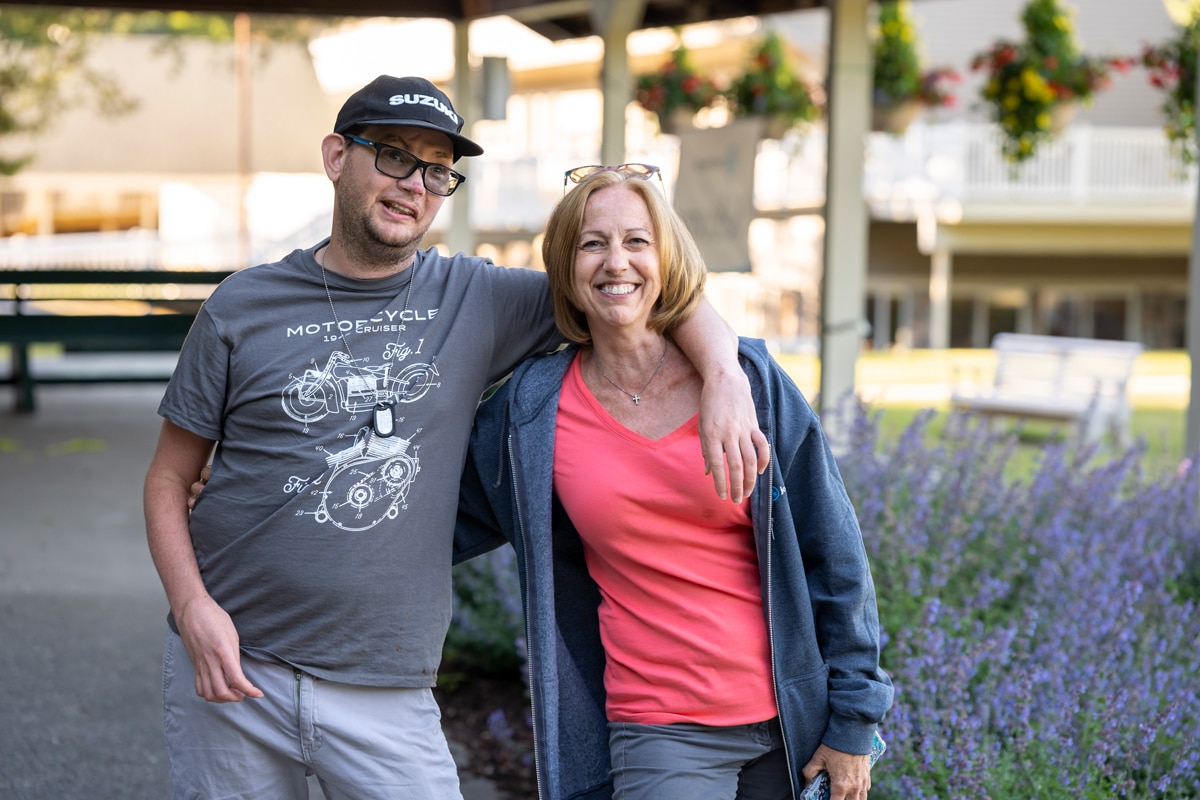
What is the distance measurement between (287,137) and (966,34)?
1250cm

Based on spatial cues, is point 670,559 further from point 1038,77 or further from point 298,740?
point 1038,77

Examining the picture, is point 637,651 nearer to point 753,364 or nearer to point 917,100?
point 753,364

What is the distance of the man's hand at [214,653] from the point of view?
2137mm

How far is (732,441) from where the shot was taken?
6.75 ft

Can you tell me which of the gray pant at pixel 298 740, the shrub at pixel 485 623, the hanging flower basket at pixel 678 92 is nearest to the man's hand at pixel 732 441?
the gray pant at pixel 298 740

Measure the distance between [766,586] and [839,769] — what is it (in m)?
0.35

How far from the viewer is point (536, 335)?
2506 millimetres

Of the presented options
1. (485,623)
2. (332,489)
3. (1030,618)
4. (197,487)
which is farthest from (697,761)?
(485,623)

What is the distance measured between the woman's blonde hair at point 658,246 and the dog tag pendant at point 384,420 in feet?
1.36

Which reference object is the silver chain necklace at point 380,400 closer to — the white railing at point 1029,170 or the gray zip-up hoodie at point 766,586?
the gray zip-up hoodie at point 766,586

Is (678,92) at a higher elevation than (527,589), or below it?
higher

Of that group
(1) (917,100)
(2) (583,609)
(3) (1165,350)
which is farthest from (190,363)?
(3) (1165,350)

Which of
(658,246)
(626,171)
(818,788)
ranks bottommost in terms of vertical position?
(818,788)

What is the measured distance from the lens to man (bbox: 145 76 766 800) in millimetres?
2162
